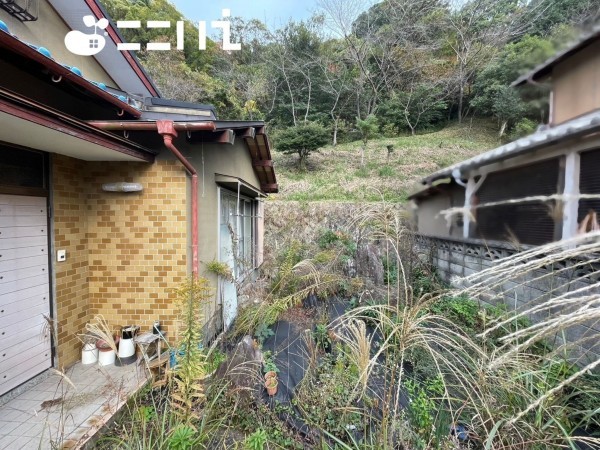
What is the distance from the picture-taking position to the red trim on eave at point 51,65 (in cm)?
233

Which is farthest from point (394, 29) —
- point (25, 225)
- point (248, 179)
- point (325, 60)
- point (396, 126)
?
point (325, 60)

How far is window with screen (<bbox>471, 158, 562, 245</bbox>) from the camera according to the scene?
2.55m

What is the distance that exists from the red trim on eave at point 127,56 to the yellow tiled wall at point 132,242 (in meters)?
2.85

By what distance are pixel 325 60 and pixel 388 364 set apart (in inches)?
962

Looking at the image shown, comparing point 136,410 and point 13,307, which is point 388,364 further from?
point 13,307

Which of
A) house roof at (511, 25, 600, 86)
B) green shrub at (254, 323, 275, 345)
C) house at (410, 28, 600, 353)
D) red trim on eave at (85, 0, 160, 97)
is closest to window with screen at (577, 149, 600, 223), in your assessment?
house at (410, 28, 600, 353)

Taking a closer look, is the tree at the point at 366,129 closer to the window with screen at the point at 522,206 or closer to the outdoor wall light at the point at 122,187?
the window with screen at the point at 522,206

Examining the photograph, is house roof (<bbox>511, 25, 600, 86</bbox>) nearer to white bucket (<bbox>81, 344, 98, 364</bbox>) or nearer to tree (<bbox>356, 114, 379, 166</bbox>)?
white bucket (<bbox>81, 344, 98, 364</bbox>)

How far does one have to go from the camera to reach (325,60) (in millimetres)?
21859

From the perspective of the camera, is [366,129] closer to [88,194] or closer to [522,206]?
[522,206]

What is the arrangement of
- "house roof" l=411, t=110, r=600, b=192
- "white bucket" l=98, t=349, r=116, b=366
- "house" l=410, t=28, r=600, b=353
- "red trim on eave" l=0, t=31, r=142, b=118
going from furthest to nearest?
"white bucket" l=98, t=349, r=116, b=366
"red trim on eave" l=0, t=31, r=142, b=118
"house" l=410, t=28, r=600, b=353
"house roof" l=411, t=110, r=600, b=192

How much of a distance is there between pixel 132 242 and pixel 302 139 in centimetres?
1421

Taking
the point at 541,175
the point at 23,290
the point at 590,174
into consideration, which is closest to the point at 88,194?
the point at 23,290

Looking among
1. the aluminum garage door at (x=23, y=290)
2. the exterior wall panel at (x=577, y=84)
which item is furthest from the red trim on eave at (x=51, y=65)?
the exterior wall panel at (x=577, y=84)
